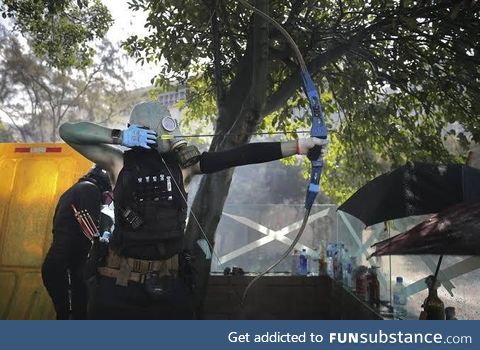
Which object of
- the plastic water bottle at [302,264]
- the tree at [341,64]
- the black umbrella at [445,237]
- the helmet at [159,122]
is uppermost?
the tree at [341,64]

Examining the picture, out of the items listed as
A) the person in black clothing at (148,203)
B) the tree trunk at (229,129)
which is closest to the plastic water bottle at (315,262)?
the tree trunk at (229,129)

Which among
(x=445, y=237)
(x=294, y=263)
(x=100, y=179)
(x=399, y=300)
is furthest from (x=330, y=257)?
(x=445, y=237)

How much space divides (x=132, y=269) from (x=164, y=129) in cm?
86

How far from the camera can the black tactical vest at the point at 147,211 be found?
8.79 feet

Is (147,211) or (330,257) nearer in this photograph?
(147,211)

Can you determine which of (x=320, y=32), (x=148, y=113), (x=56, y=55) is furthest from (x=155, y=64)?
(x=148, y=113)

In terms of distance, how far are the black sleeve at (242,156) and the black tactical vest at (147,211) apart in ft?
0.75

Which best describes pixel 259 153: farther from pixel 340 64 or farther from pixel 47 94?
pixel 47 94

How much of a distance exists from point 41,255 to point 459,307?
13.5 ft

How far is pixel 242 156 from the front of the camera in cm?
277

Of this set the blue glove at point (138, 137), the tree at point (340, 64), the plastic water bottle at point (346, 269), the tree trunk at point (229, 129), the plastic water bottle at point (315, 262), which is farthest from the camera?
the plastic water bottle at point (315, 262)

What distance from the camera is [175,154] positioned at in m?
2.80

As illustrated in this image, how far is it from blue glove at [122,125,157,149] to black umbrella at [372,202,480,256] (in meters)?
1.54

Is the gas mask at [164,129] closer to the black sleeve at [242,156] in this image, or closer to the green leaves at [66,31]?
the black sleeve at [242,156]
